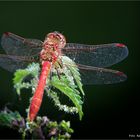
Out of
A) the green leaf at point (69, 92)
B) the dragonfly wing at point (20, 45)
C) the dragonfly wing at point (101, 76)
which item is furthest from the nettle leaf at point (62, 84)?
the dragonfly wing at point (20, 45)

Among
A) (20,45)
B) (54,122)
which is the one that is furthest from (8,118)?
(20,45)

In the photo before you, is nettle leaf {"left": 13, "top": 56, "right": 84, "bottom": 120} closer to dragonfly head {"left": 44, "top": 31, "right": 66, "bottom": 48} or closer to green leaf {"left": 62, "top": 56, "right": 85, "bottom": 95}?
green leaf {"left": 62, "top": 56, "right": 85, "bottom": 95}

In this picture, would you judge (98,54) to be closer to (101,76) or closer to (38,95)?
(101,76)

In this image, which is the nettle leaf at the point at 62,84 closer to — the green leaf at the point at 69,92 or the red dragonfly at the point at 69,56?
the green leaf at the point at 69,92

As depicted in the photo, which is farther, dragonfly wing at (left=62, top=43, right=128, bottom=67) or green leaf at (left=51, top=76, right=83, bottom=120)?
dragonfly wing at (left=62, top=43, right=128, bottom=67)

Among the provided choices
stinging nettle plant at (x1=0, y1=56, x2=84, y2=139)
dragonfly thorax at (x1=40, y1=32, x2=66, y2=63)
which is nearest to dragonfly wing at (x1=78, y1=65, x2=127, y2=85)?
dragonfly thorax at (x1=40, y1=32, x2=66, y2=63)

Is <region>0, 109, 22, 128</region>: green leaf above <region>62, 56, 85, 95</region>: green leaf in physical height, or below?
below

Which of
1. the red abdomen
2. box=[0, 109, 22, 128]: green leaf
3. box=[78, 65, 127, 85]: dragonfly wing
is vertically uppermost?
box=[78, 65, 127, 85]: dragonfly wing
